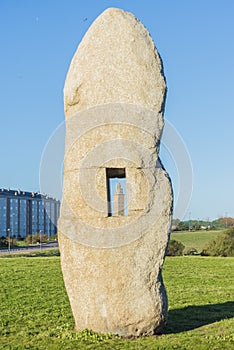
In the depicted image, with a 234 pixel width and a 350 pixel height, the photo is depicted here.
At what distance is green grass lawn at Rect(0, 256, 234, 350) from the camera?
26.5 feet

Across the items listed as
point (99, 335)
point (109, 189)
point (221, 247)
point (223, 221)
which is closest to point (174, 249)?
point (221, 247)

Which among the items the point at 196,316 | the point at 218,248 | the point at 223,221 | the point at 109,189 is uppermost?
the point at 223,221

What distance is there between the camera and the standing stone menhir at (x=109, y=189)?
27.8 feet

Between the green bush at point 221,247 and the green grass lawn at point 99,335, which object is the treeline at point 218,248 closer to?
the green bush at point 221,247

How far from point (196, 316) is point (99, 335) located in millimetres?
2873

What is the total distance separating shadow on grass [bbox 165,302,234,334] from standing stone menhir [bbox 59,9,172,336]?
2.89 ft

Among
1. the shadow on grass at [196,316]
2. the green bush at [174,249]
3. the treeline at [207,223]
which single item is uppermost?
the treeline at [207,223]

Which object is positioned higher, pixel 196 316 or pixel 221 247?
pixel 221 247

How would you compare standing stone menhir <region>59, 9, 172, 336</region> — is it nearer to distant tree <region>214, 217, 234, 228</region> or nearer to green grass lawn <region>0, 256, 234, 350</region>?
green grass lawn <region>0, 256, 234, 350</region>

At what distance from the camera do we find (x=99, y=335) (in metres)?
8.37

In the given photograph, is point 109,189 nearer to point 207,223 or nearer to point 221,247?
point 221,247

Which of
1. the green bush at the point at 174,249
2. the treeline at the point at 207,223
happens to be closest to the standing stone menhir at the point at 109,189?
the green bush at the point at 174,249

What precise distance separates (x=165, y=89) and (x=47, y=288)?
8.49m

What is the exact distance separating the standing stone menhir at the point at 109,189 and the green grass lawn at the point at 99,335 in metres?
0.54
